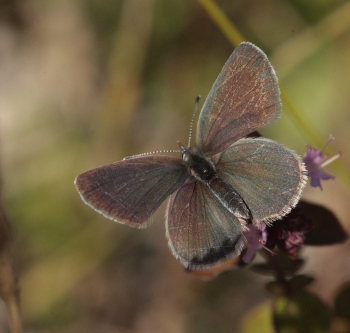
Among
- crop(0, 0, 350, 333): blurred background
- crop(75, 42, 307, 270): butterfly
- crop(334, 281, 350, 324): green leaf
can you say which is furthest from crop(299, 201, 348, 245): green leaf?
crop(0, 0, 350, 333): blurred background

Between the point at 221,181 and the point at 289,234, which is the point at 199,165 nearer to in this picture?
the point at 221,181

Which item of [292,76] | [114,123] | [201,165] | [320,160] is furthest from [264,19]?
[201,165]

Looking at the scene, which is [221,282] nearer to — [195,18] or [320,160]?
[320,160]

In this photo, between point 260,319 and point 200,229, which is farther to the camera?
point 260,319

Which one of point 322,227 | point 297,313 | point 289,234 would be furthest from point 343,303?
point 289,234

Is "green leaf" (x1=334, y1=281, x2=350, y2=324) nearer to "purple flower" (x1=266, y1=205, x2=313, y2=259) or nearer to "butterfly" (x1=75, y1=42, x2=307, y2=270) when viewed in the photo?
"purple flower" (x1=266, y1=205, x2=313, y2=259)
